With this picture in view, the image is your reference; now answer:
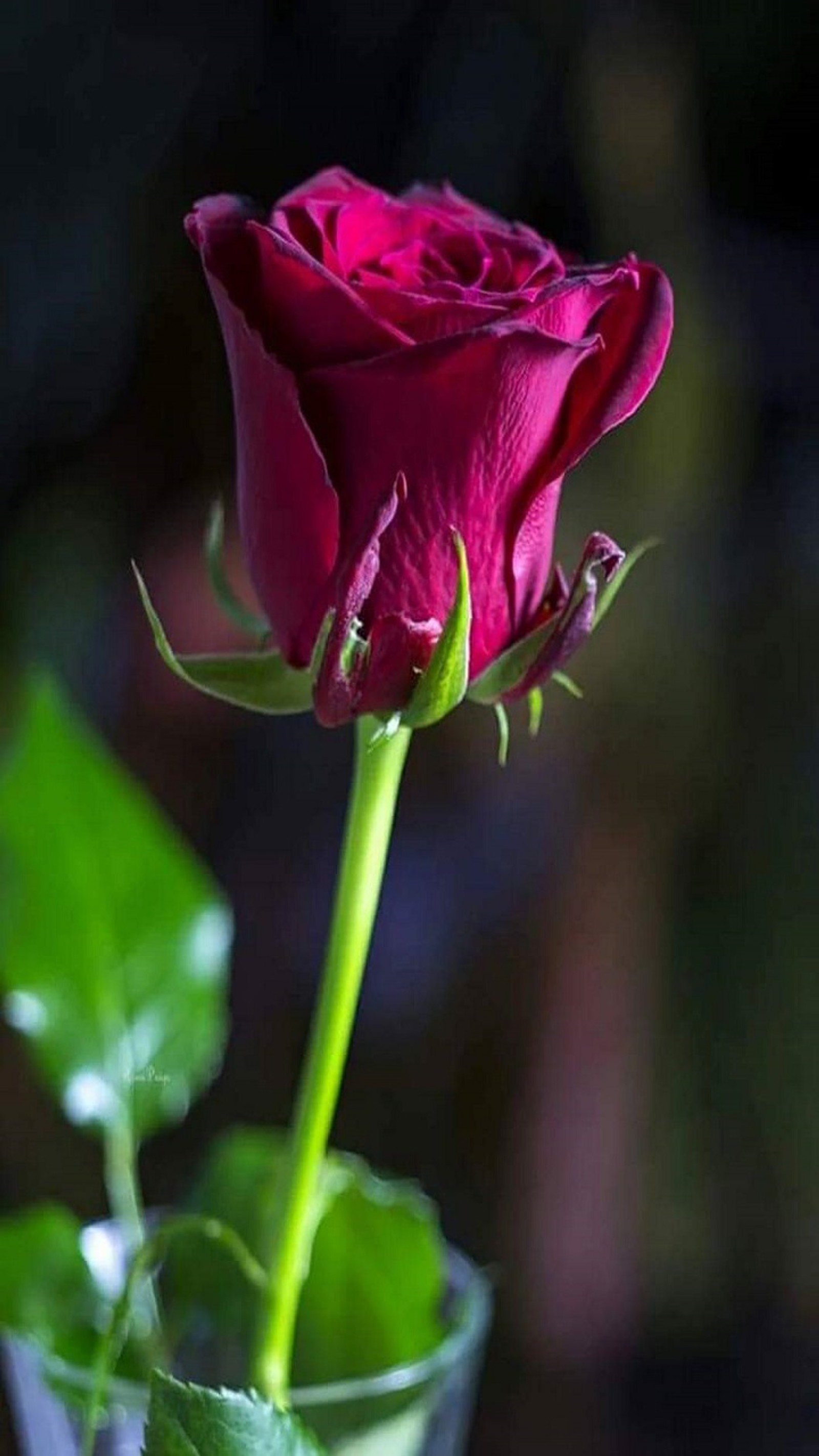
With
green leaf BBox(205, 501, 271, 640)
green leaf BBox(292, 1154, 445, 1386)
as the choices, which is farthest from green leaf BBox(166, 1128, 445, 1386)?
green leaf BBox(205, 501, 271, 640)

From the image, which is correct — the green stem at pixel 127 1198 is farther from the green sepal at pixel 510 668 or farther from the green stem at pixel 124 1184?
the green sepal at pixel 510 668

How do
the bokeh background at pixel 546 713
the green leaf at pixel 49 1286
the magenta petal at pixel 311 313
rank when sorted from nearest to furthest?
the magenta petal at pixel 311 313 < the green leaf at pixel 49 1286 < the bokeh background at pixel 546 713

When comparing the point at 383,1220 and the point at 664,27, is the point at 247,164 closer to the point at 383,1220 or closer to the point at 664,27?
the point at 664,27

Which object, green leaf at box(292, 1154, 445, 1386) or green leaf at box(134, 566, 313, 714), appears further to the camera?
green leaf at box(292, 1154, 445, 1386)

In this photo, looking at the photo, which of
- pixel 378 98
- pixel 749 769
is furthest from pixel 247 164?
pixel 749 769

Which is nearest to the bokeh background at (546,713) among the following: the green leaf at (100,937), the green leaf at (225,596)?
the green leaf at (100,937)

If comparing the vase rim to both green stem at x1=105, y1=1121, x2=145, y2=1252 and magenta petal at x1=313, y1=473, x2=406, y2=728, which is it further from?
magenta petal at x1=313, y1=473, x2=406, y2=728

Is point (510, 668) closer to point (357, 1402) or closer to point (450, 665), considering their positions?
point (450, 665)
